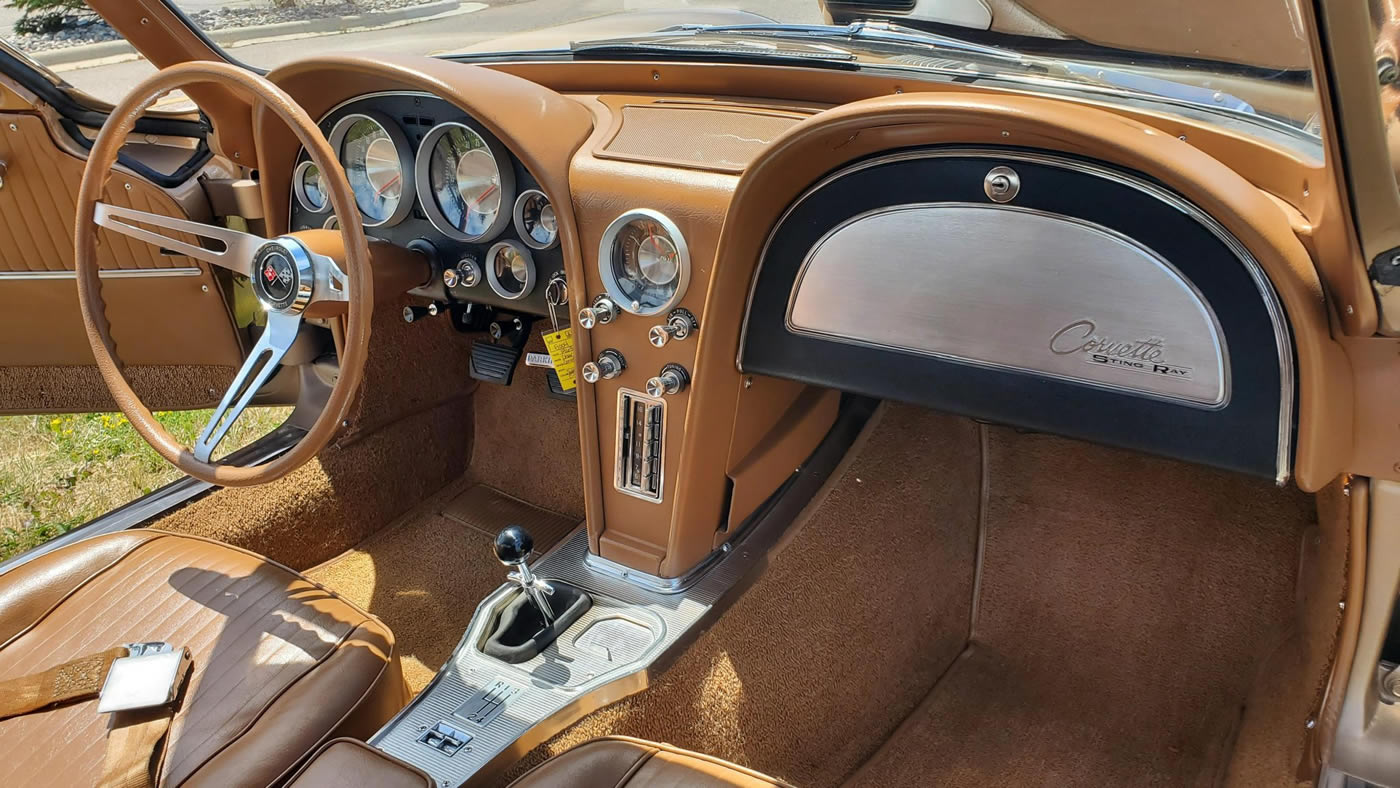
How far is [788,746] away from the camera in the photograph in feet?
5.76

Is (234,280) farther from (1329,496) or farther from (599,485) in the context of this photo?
(1329,496)

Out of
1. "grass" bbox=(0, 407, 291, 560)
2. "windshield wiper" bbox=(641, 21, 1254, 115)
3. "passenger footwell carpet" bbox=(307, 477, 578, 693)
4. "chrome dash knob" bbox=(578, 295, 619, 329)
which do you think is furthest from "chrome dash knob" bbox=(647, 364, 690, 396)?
"grass" bbox=(0, 407, 291, 560)

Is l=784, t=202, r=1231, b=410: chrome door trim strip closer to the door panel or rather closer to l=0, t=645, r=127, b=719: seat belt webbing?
l=0, t=645, r=127, b=719: seat belt webbing

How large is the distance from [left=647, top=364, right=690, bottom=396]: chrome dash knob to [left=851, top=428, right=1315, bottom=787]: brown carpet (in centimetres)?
84

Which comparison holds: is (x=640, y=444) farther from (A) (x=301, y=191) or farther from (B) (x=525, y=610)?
(A) (x=301, y=191)

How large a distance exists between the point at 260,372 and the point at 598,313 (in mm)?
584

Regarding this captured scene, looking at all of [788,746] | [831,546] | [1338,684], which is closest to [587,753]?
[788,746]

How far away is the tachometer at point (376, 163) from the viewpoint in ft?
5.85

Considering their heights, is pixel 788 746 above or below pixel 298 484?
below

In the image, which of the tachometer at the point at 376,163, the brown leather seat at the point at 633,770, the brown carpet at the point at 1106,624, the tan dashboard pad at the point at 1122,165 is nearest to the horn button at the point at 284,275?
the tachometer at the point at 376,163

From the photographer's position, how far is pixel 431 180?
5.87 feet

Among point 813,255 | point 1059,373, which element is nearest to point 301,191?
point 813,255

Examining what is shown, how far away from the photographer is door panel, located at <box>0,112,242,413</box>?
6.96ft

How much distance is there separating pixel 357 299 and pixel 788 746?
1.09 metres
